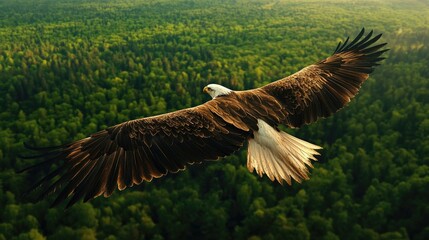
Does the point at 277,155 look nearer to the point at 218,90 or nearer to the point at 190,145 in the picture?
the point at 190,145

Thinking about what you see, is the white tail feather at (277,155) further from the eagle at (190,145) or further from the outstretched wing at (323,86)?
the outstretched wing at (323,86)

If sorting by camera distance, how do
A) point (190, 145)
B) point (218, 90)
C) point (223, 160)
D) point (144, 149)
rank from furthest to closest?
1. point (223, 160)
2. point (218, 90)
3. point (190, 145)
4. point (144, 149)

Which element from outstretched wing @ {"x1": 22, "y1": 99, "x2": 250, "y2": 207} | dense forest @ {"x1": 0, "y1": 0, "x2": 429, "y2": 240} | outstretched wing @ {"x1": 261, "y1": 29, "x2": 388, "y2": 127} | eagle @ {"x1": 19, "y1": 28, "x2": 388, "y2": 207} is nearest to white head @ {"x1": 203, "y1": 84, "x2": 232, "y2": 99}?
eagle @ {"x1": 19, "y1": 28, "x2": 388, "y2": 207}

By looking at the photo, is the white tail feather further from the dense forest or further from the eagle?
the dense forest

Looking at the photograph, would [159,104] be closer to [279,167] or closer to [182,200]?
[182,200]

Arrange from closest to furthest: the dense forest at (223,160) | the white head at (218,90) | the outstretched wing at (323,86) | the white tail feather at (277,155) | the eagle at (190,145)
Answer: the eagle at (190,145), the white tail feather at (277,155), the white head at (218,90), the outstretched wing at (323,86), the dense forest at (223,160)

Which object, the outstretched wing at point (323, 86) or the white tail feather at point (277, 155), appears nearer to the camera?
the white tail feather at point (277, 155)

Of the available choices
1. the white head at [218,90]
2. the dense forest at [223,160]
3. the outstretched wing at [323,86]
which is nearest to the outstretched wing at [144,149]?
the white head at [218,90]

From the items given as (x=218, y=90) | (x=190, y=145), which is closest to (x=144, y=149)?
(x=190, y=145)
